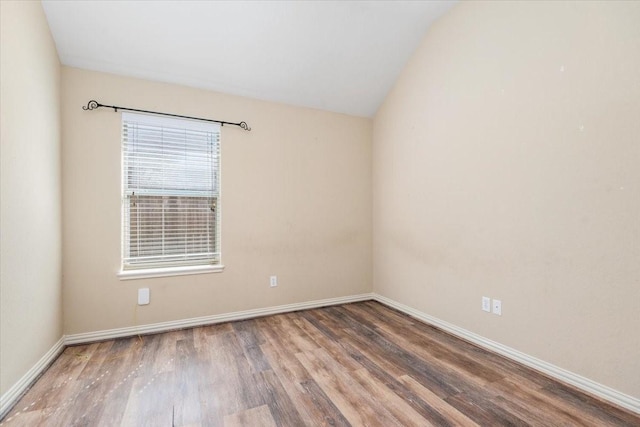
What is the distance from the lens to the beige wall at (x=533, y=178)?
1722 millimetres

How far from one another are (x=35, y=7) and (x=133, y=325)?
2554mm

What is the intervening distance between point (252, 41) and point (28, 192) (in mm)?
2093

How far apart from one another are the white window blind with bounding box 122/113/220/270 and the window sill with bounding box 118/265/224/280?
0.20 feet

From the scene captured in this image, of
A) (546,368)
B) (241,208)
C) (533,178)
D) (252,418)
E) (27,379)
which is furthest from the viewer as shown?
(241,208)

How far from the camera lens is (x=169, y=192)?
291cm

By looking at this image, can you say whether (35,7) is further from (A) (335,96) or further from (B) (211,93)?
(A) (335,96)

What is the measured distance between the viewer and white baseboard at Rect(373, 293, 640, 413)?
1.69 meters

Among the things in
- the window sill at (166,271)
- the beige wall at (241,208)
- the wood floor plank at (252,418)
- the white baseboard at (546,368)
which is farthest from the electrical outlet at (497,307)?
the window sill at (166,271)

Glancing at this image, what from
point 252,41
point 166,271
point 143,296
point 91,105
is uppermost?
Result: point 252,41

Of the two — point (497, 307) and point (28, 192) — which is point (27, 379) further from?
point (497, 307)

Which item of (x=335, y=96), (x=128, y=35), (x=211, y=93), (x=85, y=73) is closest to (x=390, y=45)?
(x=335, y=96)

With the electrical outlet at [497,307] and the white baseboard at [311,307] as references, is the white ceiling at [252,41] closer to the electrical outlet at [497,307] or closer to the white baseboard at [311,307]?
the white baseboard at [311,307]

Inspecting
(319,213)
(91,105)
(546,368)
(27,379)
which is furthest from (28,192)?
(546,368)

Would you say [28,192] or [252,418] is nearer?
[252,418]
